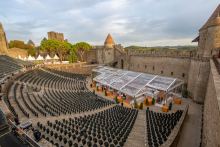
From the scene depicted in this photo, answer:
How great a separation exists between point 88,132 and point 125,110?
5.96 metres

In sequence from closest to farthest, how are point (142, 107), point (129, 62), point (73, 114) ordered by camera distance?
point (73, 114) → point (142, 107) → point (129, 62)

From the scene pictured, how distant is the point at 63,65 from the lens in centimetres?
2959

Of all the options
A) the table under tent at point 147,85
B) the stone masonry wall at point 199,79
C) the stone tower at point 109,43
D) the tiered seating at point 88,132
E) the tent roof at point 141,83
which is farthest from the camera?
the stone tower at point 109,43

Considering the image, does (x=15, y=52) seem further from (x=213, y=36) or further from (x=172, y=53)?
(x=213, y=36)

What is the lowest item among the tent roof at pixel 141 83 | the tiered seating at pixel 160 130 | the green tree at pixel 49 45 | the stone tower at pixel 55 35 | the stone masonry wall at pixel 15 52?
the tiered seating at pixel 160 130

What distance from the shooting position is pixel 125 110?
1210 centimetres

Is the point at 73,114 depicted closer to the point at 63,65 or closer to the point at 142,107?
the point at 142,107

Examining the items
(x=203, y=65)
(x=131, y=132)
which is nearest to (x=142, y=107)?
(x=131, y=132)

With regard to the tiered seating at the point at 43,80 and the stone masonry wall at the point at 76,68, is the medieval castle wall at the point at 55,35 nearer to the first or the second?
the stone masonry wall at the point at 76,68

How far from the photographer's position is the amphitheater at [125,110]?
6.02 meters

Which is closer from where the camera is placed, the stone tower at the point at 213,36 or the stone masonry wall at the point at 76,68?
the stone tower at the point at 213,36

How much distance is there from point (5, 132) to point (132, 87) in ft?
43.2

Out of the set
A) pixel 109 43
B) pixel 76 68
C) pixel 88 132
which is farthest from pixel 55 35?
pixel 88 132

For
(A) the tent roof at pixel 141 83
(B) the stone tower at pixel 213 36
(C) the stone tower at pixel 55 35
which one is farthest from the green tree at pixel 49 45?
(B) the stone tower at pixel 213 36
